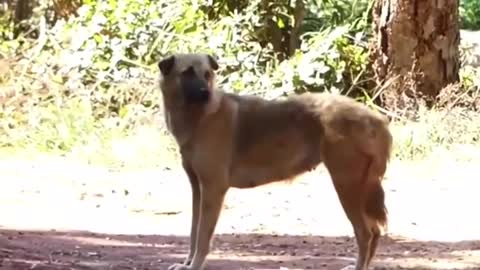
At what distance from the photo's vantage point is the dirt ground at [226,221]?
706 centimetres

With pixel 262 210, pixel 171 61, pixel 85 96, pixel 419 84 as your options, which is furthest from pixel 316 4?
pixel 171 61

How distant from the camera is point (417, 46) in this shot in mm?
12773

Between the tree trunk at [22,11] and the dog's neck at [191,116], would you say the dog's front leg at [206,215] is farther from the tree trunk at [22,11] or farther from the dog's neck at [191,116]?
the tree trunk at [22,11]

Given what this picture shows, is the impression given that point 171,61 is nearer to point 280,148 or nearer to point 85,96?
point 280,148

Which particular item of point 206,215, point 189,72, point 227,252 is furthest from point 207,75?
point 227,252

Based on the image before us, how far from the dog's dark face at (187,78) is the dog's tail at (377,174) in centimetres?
101

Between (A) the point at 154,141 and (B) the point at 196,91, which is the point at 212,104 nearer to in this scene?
(B) the point at 196,91

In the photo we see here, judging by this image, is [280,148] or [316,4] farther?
[316,4]

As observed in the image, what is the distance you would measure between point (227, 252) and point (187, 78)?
4.96 ft

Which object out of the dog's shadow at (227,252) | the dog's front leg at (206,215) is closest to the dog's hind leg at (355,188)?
the dog's shadow at (227,252)

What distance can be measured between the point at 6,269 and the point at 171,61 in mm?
1520

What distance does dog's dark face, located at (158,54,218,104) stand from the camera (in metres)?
6.46

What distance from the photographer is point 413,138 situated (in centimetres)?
1175

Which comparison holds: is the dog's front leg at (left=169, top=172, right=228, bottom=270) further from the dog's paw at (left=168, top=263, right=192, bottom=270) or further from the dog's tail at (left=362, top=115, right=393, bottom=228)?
the dog's tail at (left=362, top=115, right=393, bottom=228)
